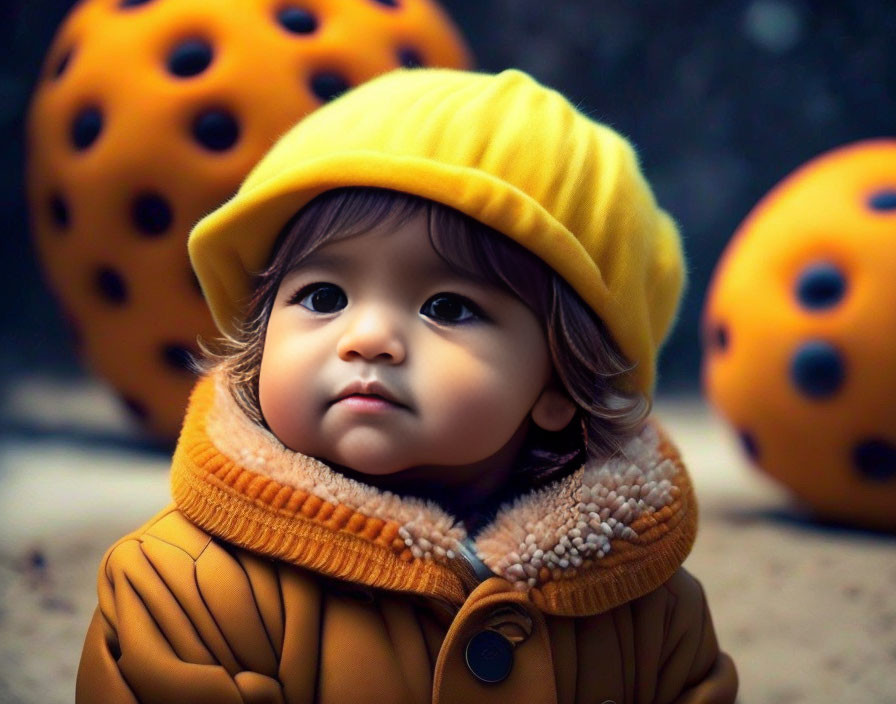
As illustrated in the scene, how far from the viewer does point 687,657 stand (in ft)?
2.85

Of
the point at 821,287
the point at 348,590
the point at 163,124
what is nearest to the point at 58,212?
the point at 163,124

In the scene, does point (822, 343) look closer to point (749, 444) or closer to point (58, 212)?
point (749, 444)

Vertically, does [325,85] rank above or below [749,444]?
above

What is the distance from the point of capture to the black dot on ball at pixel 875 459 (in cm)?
154

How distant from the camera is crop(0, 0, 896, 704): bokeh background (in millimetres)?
1275

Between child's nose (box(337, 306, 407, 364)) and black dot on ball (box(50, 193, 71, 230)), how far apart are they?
3.50ft

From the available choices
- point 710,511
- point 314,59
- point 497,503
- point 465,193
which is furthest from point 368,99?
point 710,511

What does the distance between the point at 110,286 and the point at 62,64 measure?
384 millimetres

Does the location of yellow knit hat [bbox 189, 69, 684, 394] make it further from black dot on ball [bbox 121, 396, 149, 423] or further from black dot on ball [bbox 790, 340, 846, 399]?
black dot on ball [bbox 121, 396, 149, 423]

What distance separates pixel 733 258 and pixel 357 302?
1169 mm

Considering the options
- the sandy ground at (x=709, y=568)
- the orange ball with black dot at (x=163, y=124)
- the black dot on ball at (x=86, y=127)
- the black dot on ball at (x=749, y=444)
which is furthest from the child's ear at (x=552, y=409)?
the black dot on ball at (x=86, y=127)

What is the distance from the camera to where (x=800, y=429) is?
1.60 m

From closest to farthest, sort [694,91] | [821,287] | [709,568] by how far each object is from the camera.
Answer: [709,568] → [821,287] → [694,91]

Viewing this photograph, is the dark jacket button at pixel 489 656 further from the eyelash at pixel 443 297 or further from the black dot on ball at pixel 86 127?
the black dot on ball at pixel 86 127
